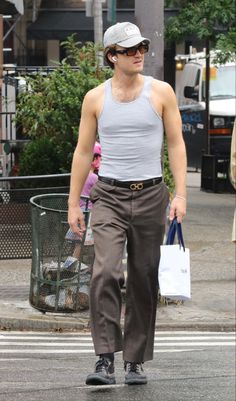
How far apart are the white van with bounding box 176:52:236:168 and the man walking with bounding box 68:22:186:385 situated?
58.3ft

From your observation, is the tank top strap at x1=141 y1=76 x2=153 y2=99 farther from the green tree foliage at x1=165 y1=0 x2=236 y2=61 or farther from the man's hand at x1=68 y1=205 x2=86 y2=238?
the green tree foliage at x1=165 y1=0 x2=236 y2=61

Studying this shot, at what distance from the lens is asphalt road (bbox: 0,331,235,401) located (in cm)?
662

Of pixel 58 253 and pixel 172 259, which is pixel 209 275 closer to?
pixel 58 253

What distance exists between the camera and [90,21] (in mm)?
35812

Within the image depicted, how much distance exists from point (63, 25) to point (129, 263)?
30.2m

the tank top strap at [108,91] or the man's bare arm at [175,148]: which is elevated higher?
the tank top strap at [108,91]

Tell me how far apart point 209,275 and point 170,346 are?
4.07 meters

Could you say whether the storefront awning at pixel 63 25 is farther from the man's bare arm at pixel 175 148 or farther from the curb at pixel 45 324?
the man's bare arm at pixel 175 148

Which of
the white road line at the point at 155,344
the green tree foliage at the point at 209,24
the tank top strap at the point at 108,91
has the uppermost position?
the green tree foliage at the point at 209,24

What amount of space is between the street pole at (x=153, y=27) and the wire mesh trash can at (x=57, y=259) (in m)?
1.64

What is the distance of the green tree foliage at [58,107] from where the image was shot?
47.1 feet

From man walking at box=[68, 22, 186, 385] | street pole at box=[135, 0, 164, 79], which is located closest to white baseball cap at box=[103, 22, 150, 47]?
man walking at box=[68, 22, 186, 385]

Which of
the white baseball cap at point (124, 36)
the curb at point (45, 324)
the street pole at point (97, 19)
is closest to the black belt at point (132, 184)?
the white baseball cap at point (124, 36)

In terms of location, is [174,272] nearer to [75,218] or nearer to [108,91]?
[75,218]
